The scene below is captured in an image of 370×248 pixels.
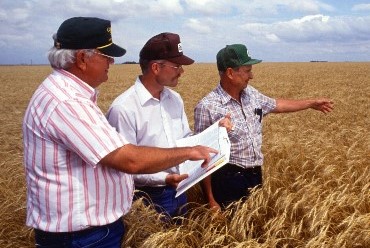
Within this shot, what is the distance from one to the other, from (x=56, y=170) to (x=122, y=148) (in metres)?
0.34

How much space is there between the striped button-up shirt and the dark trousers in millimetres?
1501

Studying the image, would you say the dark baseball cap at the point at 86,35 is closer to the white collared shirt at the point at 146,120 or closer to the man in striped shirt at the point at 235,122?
the white collared shirt at the point at 146,120

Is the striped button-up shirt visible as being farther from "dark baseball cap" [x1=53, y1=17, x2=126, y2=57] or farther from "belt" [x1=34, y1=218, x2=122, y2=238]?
"dark baseball cap" [x1=53, y1=17, x2=126, y2=57]

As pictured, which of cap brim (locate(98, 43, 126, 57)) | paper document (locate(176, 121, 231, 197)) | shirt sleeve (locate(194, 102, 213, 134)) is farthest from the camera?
shirt sleeve (locate(194, 102, 213, 134))

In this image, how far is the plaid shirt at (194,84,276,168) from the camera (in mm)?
3432

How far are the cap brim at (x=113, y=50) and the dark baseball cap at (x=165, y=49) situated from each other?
0.91 m

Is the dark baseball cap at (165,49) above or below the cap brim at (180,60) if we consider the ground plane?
above

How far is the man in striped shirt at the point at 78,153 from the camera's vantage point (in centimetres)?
185

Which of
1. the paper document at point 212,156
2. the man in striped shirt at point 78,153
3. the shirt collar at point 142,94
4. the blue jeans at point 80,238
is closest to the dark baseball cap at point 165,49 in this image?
the shirt collar at point 142,94

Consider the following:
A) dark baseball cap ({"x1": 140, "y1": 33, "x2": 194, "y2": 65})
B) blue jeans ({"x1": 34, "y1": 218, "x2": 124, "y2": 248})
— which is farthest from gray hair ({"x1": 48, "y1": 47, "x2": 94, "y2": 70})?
dark baseball cap ({"x1": 140, "y1": 33, "x2": 194, "y2": 65})

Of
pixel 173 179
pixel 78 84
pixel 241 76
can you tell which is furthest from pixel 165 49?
pixel 78 84

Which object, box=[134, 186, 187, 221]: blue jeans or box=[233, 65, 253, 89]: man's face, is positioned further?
box=[233, 65, 253, 89]: man's face

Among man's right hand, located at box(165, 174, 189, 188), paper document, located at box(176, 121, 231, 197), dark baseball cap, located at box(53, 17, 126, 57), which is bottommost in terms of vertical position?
man's right hand, located at box(165, 174, 189, 188)

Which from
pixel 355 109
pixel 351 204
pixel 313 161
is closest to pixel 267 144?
pixel 313 161
